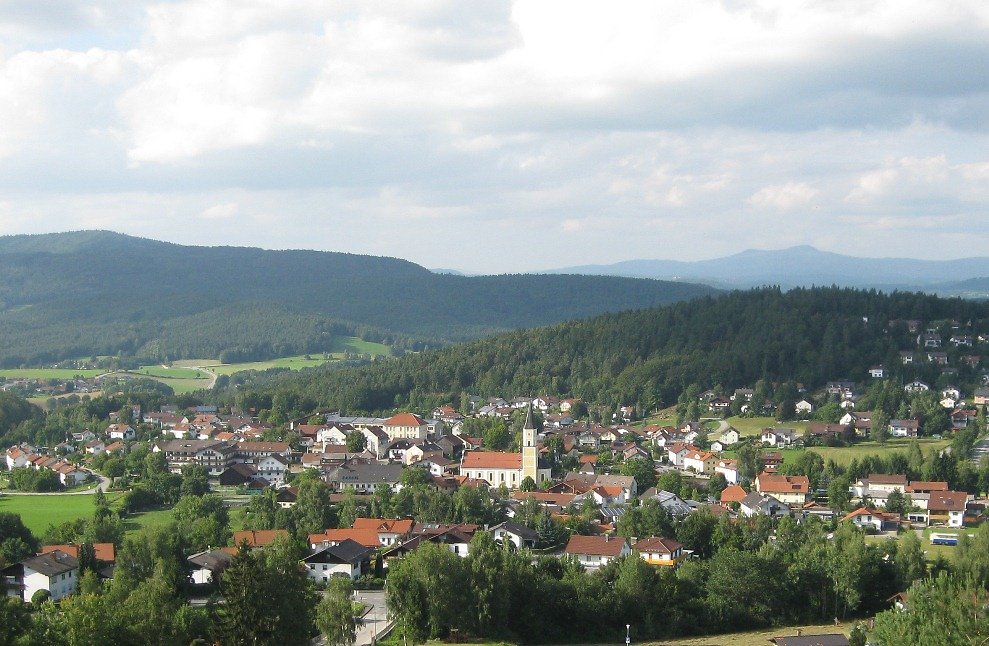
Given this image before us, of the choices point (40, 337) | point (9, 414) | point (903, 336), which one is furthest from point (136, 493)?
point (40, 337)

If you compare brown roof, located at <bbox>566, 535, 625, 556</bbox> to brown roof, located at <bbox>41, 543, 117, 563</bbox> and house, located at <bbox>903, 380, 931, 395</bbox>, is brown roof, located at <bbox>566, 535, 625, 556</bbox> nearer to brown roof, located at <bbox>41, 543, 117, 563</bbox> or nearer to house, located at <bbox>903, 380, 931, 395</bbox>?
brown roof, located at <bbox>41, 543, 117, 563</bbox>

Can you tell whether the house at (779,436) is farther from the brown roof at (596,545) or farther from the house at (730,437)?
the brown roof at (596,545)

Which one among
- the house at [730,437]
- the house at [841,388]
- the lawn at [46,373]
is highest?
the house at [841,388]

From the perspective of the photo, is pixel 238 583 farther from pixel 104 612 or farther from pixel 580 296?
pixel 580 296

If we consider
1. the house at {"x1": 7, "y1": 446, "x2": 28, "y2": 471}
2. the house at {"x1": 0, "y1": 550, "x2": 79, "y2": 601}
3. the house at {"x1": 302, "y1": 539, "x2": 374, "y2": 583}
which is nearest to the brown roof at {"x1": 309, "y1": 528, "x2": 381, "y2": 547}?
the house at {"x1": 302, "y1": 539, "x2": 374, "y2": 583}

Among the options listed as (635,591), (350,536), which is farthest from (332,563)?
(635,591)

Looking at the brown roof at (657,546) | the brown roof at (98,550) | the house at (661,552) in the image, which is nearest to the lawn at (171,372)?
the brown roof at (98,550)
